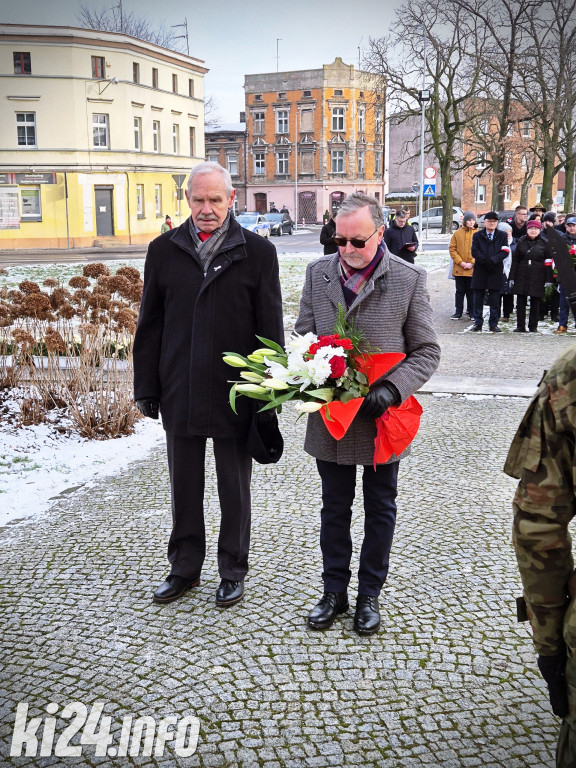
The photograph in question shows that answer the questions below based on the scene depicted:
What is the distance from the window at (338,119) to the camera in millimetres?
77062

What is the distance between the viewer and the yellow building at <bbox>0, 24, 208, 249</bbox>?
1683 inches

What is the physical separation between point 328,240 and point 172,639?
40.3 feet

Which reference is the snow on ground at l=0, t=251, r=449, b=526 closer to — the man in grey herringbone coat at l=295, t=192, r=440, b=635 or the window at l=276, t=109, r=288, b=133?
the man in grey herringbone coat at l=295, t=192, r=440, b=635

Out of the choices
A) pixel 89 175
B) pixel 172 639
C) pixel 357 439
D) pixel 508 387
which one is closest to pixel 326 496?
pixel 357 439

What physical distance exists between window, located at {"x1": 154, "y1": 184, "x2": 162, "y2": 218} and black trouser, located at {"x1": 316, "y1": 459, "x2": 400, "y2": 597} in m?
46.8

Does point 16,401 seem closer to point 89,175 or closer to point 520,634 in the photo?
point 520,634

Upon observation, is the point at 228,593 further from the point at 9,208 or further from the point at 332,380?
the point at 9,208

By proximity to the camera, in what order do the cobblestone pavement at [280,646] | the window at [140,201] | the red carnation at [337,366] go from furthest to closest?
the window at [140,201] < the red carnation at [337,366] < the cobblestone pavement at [280,646]

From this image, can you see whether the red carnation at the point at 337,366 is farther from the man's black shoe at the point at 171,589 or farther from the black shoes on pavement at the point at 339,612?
the man's black shoe at the point at 171,589

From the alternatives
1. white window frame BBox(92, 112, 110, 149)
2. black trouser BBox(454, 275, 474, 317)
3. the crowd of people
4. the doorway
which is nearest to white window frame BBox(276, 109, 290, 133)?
white window frame BBox(92, 112, 110, 149)

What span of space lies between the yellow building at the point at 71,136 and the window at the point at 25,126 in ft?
0.17

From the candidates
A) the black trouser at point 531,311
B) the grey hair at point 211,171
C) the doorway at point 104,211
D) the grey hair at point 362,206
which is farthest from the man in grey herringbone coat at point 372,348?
the doorway at point 104,211

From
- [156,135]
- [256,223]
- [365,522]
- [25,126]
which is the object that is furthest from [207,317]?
[156,135]

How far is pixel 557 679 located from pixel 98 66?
1848 inches
